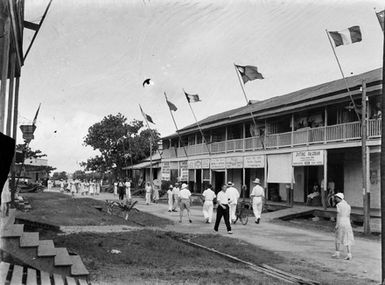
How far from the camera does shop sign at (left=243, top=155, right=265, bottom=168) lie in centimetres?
2658

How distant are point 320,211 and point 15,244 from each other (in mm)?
16010

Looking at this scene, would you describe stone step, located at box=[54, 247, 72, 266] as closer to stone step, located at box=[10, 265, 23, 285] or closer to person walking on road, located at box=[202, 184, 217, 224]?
stone step, located at box=[10, 265, 23, 285]

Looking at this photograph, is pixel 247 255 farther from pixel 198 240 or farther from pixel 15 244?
pixel 15 244

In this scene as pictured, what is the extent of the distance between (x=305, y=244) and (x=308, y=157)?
986 cm

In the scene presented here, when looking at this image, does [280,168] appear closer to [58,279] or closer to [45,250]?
[45,250]

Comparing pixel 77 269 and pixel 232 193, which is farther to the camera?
pixel 232 193

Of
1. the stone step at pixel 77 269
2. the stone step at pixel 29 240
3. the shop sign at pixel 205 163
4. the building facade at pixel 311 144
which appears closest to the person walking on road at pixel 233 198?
the building facade at pixel 311 144

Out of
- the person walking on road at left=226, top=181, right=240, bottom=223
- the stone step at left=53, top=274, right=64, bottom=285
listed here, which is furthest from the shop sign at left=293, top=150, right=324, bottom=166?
the stone step at left=53, top=274, right=64, bottom=285

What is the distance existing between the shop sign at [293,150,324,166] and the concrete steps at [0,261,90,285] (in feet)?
53.8

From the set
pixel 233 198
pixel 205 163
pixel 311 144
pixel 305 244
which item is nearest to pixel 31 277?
pixel 305 244

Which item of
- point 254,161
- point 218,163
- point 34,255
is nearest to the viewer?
point 34,255

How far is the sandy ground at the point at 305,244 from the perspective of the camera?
9844mm

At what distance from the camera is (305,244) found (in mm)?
13156

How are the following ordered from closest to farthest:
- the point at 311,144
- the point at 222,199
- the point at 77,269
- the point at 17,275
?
the point at 17,275, the point at 77,269, the point at 222,199, the point at 311,144
